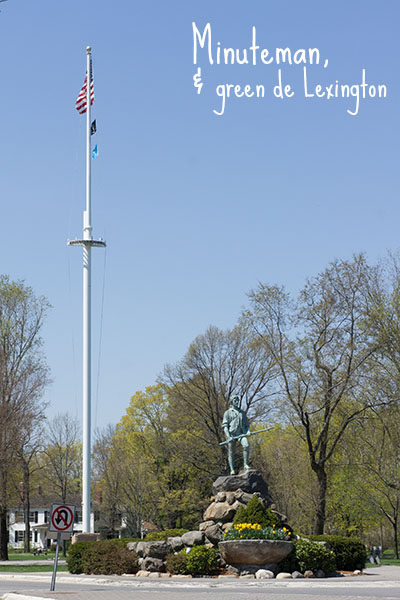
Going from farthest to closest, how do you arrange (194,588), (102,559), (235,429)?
(235,429)
(102,559)
(194,588)

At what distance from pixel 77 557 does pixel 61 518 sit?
10243 mm

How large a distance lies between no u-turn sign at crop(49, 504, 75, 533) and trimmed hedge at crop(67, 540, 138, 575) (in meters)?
8.70

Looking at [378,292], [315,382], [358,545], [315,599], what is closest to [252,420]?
[315,382]

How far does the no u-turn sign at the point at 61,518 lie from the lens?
18.6 metres

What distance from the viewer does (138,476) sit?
58438 millimetres

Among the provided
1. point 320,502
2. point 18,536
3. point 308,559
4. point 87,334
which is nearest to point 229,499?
point 308,559

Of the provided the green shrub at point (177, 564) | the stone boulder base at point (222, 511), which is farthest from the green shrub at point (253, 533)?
the stone boulder base at point (222, 511)

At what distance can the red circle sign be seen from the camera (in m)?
18.6

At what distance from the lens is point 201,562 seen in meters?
25.5

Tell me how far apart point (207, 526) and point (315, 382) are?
14.8 m

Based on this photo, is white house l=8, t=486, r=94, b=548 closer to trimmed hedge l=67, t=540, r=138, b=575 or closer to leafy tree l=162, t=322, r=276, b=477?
leafy tree l=162, t=322, r=276, b=477

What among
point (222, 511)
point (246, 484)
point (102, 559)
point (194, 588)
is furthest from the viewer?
point (246, 484)

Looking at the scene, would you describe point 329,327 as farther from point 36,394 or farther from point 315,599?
point 315,599

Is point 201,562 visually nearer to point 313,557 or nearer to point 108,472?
point 313,557
